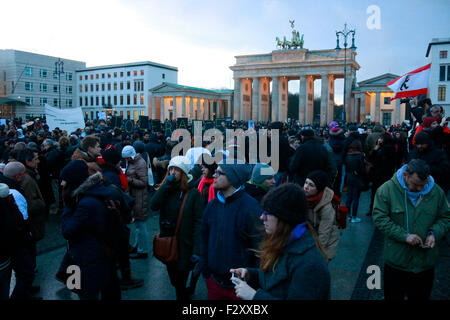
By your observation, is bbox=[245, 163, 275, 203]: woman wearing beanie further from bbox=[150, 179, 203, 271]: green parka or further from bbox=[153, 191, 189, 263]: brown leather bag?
bbox=[153, 191, 189, 263]: brown leather bag

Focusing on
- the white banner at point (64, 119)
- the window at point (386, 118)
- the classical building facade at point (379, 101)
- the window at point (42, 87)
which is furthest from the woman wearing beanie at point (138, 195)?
the window at point (42, 87)

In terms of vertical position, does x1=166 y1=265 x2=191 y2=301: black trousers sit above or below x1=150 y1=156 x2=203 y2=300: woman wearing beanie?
below

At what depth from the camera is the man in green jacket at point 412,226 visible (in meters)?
3.38

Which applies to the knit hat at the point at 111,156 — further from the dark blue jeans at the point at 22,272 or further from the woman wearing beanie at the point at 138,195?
the dark blue jeans at the point at 22,272

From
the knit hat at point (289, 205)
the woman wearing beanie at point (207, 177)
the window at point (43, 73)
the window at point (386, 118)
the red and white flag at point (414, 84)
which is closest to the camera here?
the knit hat at point (289, 205)

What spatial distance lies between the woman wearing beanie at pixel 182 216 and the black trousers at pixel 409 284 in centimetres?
200

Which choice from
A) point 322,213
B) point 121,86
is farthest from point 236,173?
point 121,86

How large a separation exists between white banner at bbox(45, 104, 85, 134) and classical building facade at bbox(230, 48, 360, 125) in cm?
4981

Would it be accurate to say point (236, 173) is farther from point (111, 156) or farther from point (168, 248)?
point (111, 156)

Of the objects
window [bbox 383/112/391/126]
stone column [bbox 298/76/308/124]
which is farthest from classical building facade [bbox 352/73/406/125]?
stone column [bbox 298/76/308/124]

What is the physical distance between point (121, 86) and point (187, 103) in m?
21.7

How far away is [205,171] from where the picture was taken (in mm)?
4816

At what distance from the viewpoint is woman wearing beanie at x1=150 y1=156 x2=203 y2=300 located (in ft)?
13.0
